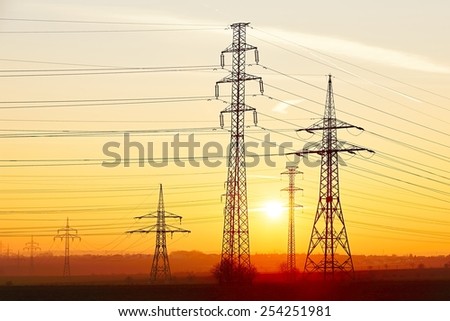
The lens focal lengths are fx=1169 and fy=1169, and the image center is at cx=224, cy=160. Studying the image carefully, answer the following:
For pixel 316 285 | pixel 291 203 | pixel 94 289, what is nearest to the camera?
pixel 316 285

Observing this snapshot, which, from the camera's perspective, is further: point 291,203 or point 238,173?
point 291,203
